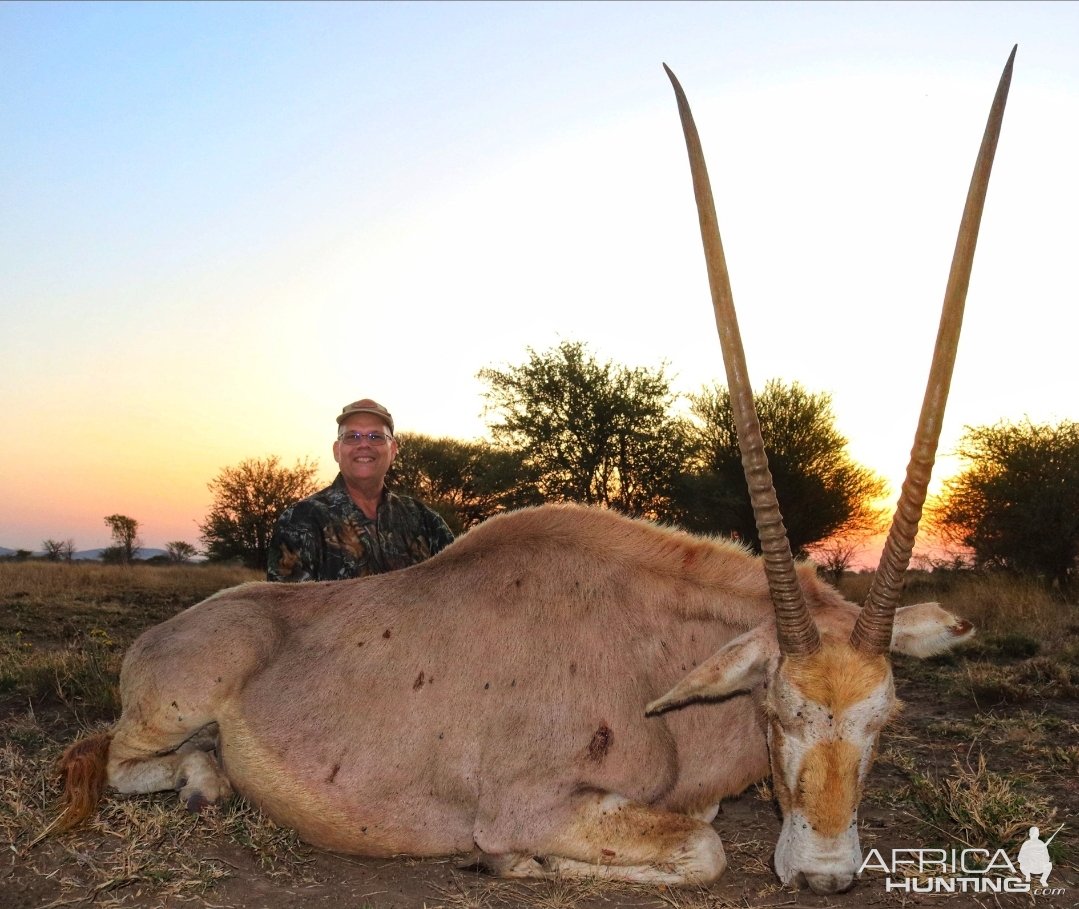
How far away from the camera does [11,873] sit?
154 inches

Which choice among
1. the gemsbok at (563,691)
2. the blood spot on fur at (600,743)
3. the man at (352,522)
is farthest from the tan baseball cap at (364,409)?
the blood spot on fur at (600,743)

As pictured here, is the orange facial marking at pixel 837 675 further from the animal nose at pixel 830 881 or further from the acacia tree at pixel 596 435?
the acacia tree at pixel 596 435

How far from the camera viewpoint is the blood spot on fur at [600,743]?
3.99 metres

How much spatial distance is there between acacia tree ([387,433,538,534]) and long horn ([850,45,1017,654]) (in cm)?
2250

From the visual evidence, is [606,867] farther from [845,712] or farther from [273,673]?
[273,673]

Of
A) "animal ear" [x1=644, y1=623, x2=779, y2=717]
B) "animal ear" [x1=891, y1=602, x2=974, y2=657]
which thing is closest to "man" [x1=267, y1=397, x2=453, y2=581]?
"animal ear" [x1=644, y1=623, x2=779, y2=717]

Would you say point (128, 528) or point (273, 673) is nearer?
point (273, 673)

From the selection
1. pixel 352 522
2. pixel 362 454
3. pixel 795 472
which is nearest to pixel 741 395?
pixel 362 454

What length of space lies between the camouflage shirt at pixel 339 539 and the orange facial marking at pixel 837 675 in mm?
3749

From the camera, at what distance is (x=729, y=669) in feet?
12.3

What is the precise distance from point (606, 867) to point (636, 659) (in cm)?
89

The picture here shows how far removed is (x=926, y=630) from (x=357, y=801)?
8.65 feet

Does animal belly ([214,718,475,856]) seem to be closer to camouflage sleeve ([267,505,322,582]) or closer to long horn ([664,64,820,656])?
long horn ([664,64,820,656])

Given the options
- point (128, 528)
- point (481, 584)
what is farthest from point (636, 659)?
point (128, 528)
